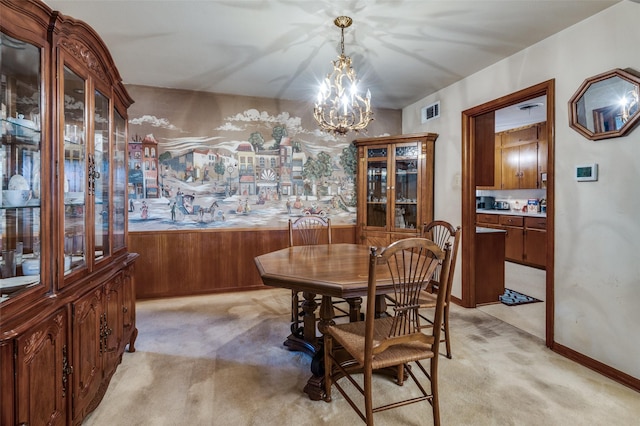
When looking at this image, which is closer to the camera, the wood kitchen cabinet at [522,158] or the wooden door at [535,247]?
the wooden door at [535,247]

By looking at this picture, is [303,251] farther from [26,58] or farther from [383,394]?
[26,58]

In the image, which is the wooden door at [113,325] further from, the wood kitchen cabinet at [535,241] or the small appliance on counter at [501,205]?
the small appliance on counter at [501,205]

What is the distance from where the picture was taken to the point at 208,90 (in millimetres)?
3855

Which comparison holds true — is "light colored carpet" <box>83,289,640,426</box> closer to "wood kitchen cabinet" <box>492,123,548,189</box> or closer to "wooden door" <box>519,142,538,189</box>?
"wood kitchen cabinet" <box>492,123,548,189</box>

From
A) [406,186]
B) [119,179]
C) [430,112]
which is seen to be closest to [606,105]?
[430,112]

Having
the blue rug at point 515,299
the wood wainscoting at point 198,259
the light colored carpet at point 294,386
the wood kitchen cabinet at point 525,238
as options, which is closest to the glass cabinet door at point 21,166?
the light colored carpet at point 294,386

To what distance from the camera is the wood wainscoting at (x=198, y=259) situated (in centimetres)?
371

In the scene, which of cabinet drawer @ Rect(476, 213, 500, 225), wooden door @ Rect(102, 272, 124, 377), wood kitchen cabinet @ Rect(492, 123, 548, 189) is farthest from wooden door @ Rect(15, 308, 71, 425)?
cabinet drawer @ Rect(476, 213, 500, 225)

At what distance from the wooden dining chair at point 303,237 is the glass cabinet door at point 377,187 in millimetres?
725

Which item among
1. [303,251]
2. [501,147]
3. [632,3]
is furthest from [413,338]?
[501,147]

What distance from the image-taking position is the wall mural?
3746 millimetres

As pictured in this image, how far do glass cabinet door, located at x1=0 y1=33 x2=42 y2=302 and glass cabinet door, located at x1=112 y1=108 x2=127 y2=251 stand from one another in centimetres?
80

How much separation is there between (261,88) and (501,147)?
505 cm

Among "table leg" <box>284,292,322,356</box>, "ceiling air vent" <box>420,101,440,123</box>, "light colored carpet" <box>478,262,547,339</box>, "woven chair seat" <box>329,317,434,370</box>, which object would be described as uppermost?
"ceiling air vent" <box>420,101,440,123</box>
